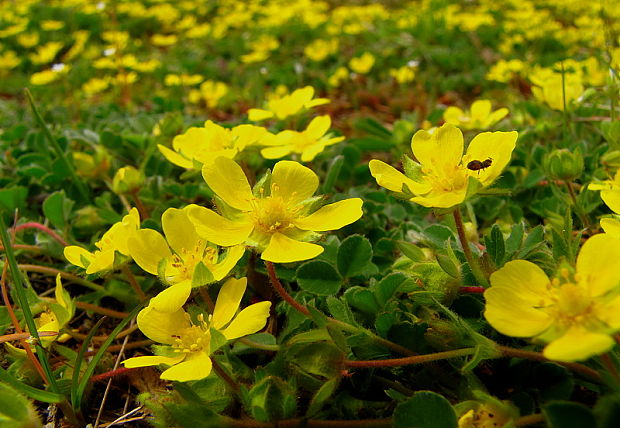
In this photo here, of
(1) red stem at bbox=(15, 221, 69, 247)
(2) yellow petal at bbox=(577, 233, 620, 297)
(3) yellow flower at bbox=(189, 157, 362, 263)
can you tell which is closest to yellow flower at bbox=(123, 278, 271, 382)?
(3) yellow flower at bbox=(189, 157, 362, 263)

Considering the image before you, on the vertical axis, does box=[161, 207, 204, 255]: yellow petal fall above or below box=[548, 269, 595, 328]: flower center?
below

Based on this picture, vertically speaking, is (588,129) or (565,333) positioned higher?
(565,333)

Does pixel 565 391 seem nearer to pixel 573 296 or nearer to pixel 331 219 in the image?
pixel 573 296

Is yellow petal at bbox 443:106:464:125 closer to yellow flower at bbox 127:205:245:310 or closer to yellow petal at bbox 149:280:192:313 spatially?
yellow flower at bbox 127:205:245:310

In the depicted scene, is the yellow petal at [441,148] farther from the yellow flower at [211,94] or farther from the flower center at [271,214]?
the yellow flower at [211,94]

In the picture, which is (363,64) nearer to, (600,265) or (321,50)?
(321,50)

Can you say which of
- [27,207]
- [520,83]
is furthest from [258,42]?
[27,207]

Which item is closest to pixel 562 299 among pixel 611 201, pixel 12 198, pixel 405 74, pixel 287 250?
pixel 611 201
